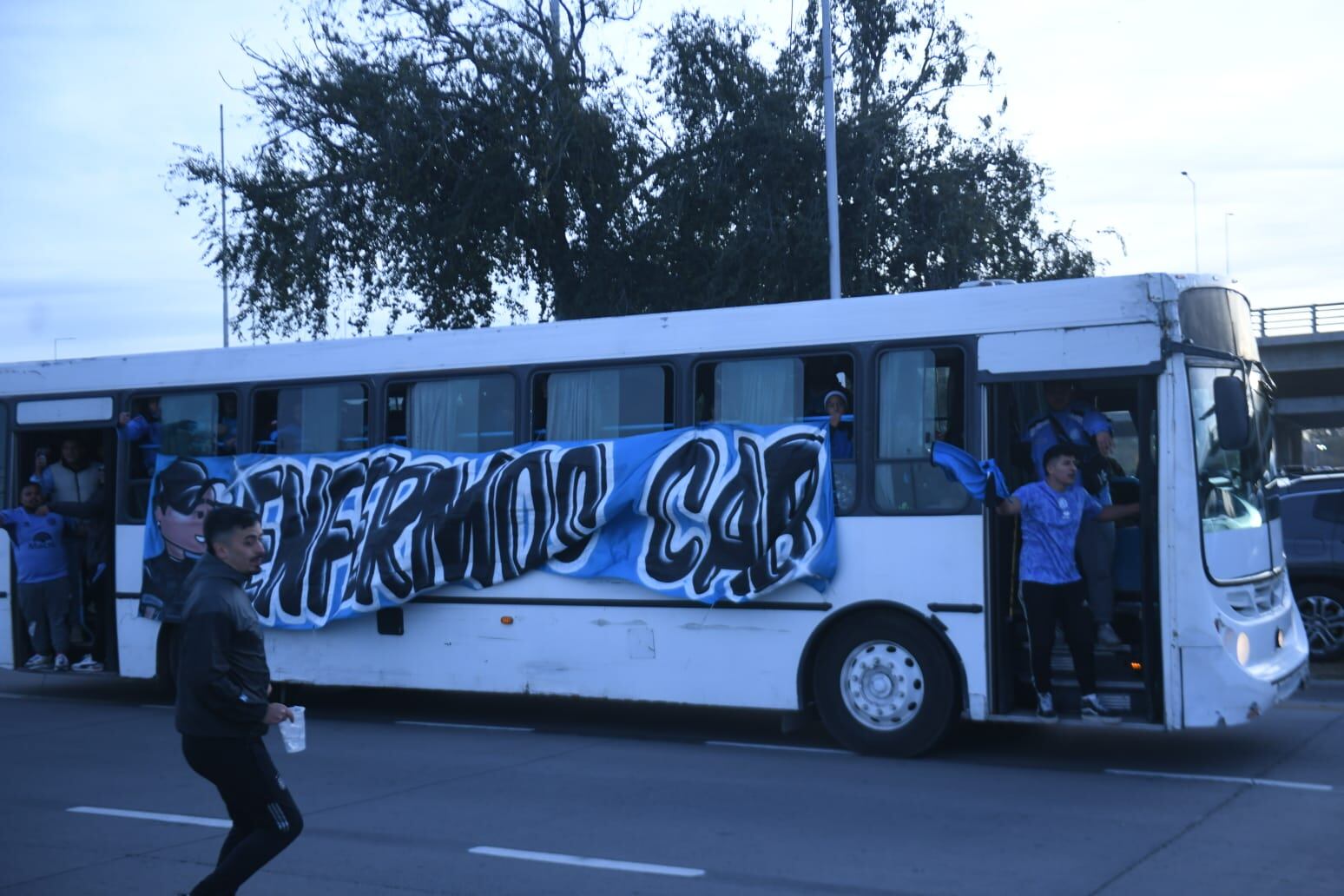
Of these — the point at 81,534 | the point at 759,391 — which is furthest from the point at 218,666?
the point at 81,534

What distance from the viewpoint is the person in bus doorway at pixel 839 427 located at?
9.78m

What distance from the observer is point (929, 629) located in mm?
9383

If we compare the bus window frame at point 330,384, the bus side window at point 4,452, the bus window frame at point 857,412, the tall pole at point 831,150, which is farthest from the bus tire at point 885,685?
the tall pole at point 831,150

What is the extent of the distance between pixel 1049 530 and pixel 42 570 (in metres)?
8.49

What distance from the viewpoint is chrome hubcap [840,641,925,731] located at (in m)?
9.45

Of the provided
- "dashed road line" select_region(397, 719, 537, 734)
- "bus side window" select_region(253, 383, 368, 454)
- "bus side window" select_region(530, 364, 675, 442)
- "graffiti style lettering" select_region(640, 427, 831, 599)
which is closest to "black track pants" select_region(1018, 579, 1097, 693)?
"graffiti style lettering" select_region(640, 427, 831, 599)

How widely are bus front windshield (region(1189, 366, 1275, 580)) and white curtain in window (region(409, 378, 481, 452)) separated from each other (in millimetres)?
5103

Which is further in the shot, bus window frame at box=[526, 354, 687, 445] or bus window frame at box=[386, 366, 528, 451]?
bus window frame at box=[386, 366, 528, 451]

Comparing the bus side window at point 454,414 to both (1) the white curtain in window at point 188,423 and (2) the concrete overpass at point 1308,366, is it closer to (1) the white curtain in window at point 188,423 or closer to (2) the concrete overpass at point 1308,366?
(1) the white curtain in window at point 188,423

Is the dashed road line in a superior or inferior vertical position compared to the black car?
inferior

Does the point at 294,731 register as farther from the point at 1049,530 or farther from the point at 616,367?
the point at 616,367

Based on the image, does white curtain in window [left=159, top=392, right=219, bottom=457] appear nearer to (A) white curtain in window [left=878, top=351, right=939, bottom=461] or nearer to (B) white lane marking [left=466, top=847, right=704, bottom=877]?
(A) white curtain in window [left=878, top=351, right=939, bottom=461]

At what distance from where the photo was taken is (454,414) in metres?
11.4

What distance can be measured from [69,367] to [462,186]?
11.7m
